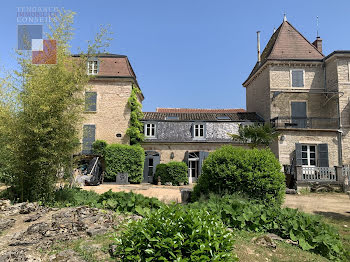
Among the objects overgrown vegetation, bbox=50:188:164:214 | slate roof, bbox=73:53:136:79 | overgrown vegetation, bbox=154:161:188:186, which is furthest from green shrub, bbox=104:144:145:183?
overgrown vegetation, bbox=50:188:164:214

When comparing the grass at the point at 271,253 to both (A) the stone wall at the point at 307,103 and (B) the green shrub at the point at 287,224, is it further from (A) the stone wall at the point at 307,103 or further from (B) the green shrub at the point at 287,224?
(A) the stone wall at the point at 307,103

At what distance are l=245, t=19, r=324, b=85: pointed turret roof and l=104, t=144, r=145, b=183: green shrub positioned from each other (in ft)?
38.9

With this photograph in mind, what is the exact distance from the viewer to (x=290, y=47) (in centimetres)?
1914

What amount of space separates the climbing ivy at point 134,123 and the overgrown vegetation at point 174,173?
2.86 m

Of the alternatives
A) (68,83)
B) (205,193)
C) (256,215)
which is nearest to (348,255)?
(256,215)

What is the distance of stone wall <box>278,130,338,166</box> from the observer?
15734mm

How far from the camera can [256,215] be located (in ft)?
14.8

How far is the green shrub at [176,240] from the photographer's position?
2.41m

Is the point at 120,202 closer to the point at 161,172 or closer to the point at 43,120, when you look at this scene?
the point at 43,120

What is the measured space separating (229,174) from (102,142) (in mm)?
12030

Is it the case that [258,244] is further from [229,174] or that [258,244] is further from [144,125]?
[144,125]

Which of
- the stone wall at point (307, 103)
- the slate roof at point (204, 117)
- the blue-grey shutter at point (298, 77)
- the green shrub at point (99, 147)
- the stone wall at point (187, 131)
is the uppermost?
the blue-grey shutter at point (298, 77)

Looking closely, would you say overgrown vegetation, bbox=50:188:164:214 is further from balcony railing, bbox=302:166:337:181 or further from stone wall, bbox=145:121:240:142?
stone wall, bbox=145:121:240:142

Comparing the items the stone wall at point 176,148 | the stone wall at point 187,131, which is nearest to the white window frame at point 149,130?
the stone wall at point 187,131
